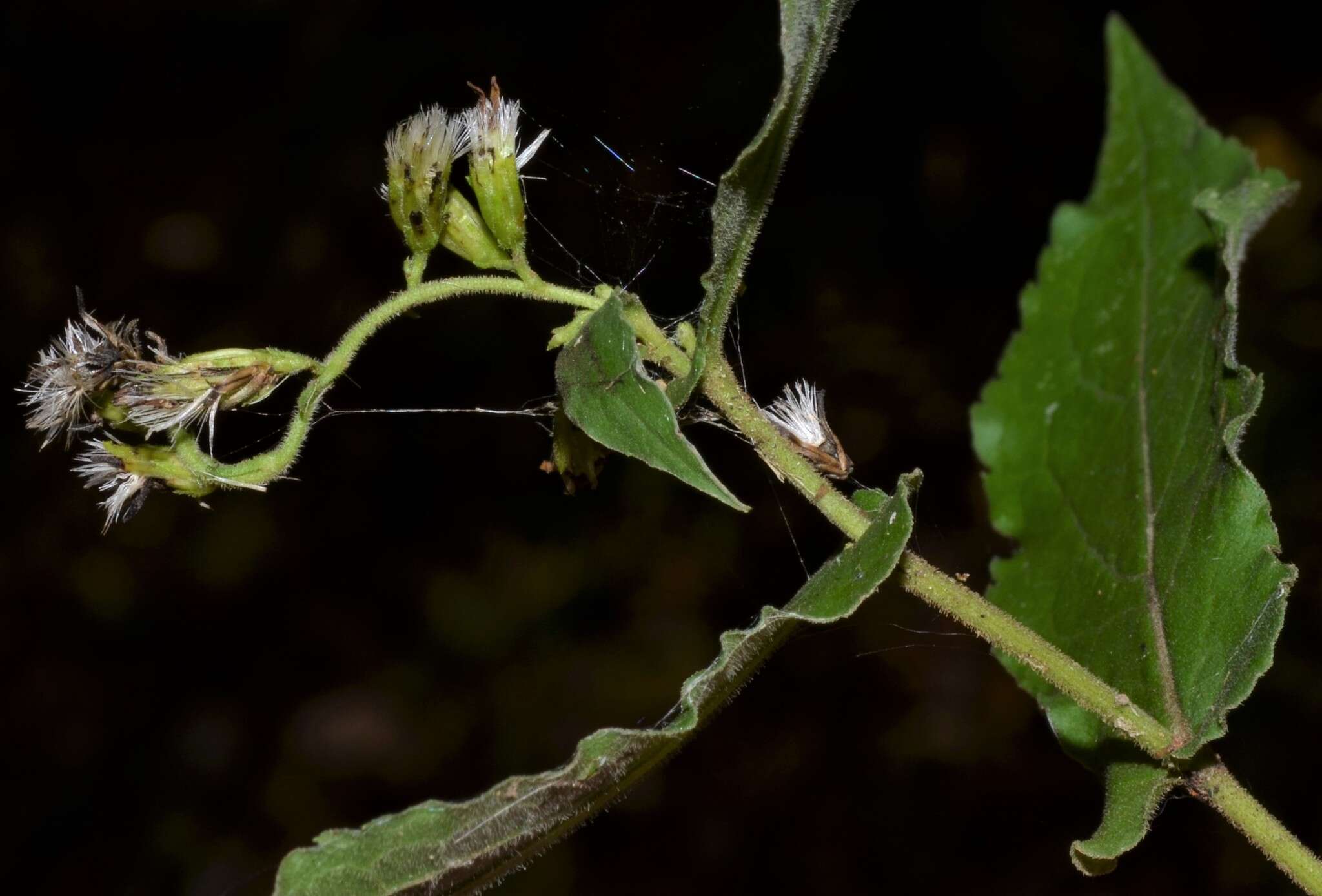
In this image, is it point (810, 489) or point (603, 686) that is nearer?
point (810, 489)

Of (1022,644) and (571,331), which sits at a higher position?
(571,331)

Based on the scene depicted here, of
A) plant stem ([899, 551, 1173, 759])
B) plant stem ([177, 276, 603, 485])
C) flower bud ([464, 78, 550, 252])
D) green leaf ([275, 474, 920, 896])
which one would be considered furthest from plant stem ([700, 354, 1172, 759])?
flower bud ([464, 78, 550, 252])

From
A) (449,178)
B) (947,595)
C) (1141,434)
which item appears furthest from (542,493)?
(947,595)

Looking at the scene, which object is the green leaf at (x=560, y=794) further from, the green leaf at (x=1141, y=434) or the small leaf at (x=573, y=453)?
the green leaf at (x=1141, y=434)

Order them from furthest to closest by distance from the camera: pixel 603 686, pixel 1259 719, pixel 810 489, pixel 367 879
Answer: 1. pixel 603 686
2. pixel 1259 719
3. pixel 810 489
4. pixel 367 879

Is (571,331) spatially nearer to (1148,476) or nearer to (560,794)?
(560,794)

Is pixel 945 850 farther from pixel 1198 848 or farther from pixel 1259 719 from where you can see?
pixel 1259 719

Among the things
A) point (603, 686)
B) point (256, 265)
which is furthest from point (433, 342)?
point (603, 686)
